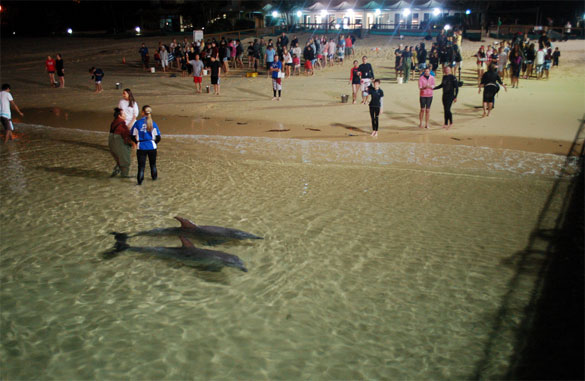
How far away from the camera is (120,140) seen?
10.4 metres

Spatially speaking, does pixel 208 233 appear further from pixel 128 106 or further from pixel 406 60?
pixel 406 60

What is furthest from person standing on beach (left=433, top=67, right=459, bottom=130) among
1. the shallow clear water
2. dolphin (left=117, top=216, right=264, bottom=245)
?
dolphin (left=117, top=216, right=264, bottom=245)

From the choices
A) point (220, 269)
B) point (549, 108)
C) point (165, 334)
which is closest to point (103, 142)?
point (220, 269)

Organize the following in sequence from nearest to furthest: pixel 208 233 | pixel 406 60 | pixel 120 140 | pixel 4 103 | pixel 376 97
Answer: pixel 208 233
pixel 120 140
pixel 4 103
pixel 376 97
pixel 406 60

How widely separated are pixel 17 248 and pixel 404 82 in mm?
20504

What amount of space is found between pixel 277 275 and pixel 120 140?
19.1 ft

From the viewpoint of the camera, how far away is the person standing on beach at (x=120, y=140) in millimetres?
10344

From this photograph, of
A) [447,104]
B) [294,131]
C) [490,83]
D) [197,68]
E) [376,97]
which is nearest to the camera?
[376,97]

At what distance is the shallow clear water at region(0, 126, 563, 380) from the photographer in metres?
4.97

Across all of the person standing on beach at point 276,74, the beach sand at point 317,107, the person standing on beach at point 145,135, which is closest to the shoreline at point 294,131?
the beach sand at point 317,107

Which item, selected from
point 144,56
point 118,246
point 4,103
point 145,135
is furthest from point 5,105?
point 144,56

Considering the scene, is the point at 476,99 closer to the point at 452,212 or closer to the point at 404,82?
the point at 404,82

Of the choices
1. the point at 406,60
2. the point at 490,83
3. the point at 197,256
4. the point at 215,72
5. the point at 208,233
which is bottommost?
the point at 197,256

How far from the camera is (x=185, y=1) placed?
54812 mm
